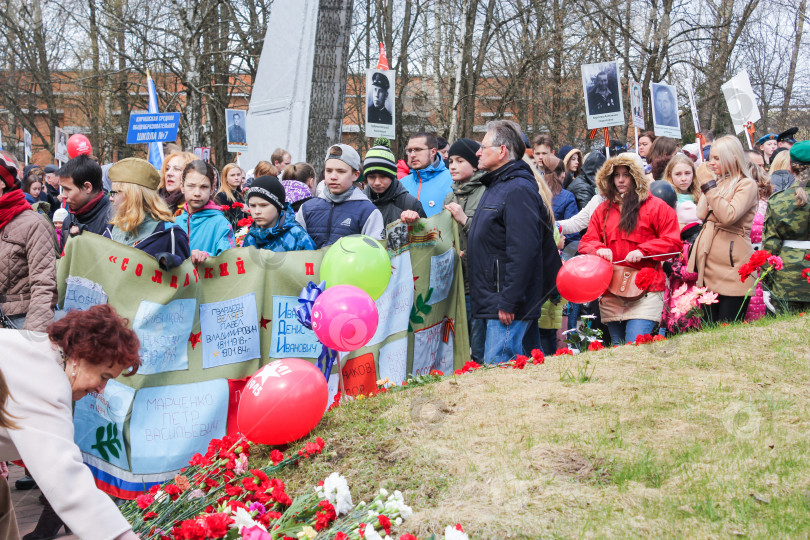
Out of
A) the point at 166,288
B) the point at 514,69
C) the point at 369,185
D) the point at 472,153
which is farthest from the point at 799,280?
the point at 514,69

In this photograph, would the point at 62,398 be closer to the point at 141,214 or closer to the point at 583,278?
the point at 141,214

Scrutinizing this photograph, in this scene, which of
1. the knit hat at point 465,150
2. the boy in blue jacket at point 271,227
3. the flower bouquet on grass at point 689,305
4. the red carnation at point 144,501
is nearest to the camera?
the red carnation at point 144,501

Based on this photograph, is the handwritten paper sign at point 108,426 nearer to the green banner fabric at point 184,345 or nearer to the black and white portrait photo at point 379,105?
the green banner fabric at point 184,345

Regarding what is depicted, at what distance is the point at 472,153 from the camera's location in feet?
22.5

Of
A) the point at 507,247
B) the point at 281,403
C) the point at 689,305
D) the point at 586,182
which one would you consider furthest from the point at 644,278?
the point at 586,182

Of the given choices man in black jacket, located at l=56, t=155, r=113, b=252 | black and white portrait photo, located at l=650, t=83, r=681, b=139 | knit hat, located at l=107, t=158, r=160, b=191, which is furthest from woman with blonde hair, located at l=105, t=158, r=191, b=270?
black and white portrait photo, located at l=650, t=83, r=681, b=139

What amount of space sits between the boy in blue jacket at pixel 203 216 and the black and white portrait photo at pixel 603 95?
267 inches

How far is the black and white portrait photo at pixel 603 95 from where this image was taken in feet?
36.6

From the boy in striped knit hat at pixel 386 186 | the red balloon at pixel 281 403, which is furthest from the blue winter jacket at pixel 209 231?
the red balloon at pixel 281 403

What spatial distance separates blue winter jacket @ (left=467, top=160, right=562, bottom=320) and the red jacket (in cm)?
56

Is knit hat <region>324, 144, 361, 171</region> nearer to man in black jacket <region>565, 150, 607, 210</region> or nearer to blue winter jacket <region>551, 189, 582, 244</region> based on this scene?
blue winter jacket <region>551, 189, 582, 244</region>

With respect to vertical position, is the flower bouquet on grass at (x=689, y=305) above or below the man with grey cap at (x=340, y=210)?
below

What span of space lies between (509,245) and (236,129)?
11.5 m

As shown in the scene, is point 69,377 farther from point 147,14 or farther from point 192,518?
point 147,14
